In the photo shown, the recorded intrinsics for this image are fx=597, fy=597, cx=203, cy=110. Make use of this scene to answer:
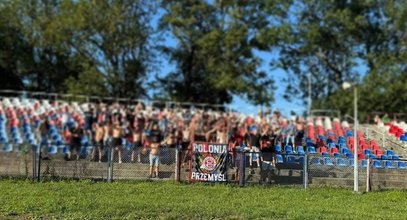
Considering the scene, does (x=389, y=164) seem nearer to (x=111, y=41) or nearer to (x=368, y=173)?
(x=368, y=173)

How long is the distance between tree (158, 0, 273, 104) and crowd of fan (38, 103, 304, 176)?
16.3 m

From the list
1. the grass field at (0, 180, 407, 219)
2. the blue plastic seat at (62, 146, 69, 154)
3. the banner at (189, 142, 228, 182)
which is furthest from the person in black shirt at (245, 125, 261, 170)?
the blue plastic seat at (62, 146, 69, 154)

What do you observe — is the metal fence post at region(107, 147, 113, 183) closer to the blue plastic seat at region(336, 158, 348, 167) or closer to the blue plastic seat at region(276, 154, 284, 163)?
the blue plastic seat at region(276, 154, 284, 163)

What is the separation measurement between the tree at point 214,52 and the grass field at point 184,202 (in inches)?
1230

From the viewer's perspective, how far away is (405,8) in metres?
46.2

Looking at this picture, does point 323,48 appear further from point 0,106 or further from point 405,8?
point 0,106

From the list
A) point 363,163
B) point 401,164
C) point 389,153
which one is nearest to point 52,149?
point 363,163

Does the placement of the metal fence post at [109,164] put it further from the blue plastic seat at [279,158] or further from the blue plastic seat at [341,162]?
the blue plastic seat at [341,162]

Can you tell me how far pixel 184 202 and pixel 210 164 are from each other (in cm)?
426

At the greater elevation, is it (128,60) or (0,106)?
(128,60)

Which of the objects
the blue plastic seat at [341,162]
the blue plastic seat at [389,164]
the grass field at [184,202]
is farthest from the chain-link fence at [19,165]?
the blue plastic seat at [389,164]

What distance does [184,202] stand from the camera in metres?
13.8

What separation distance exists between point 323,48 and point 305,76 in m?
3.63

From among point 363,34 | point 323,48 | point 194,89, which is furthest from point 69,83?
point 363,34
